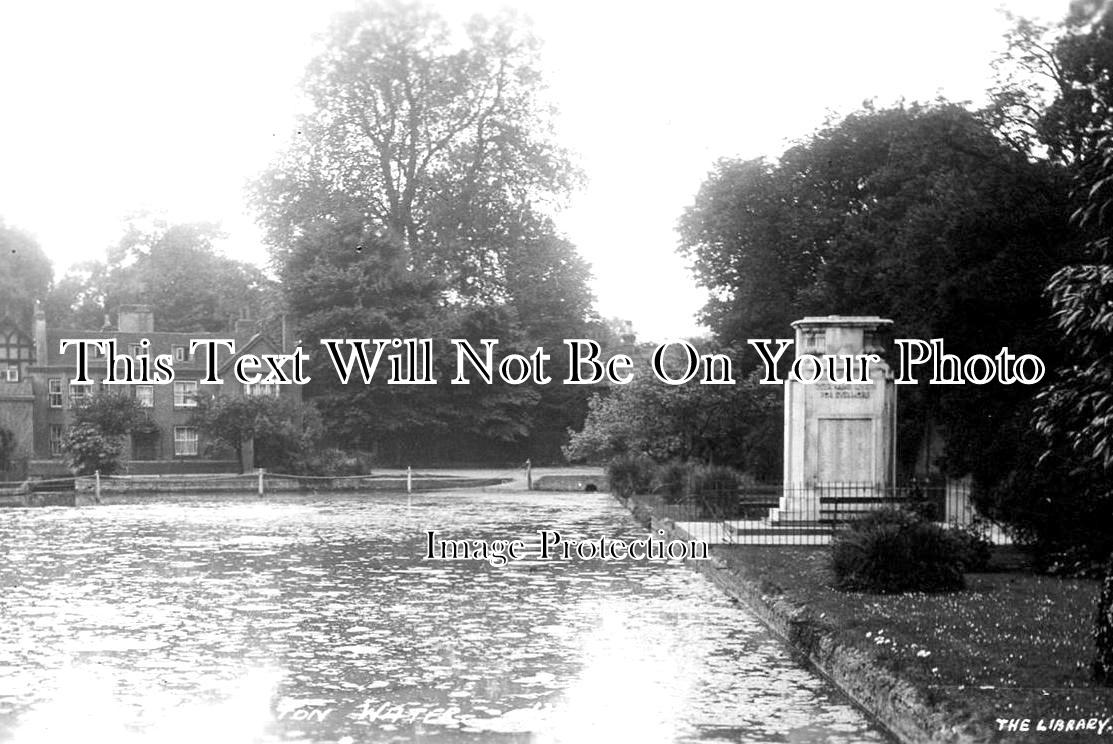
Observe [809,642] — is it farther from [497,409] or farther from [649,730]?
[497,409]

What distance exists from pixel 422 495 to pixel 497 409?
65.0 ft

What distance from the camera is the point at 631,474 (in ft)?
139

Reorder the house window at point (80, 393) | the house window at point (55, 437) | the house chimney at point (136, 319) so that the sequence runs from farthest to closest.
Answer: the house chimney at point (136, 319) < the house window at point (55, 437) < the house window at point (80, 393)

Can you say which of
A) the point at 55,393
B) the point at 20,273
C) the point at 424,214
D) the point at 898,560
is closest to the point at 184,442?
the point at 55,393

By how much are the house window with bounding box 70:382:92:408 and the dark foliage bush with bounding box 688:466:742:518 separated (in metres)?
31.9

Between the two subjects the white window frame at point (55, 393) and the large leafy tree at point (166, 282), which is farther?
the large leafy tree at point (166, 282)

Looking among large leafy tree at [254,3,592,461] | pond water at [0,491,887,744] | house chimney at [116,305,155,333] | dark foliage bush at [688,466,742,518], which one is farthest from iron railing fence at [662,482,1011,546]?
house chimney at [116,305,155,333]

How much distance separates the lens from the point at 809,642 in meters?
13.0

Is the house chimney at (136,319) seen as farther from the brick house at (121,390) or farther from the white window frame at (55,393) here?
the white window frame at (55,393)

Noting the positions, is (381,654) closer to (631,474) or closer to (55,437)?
(631,474)

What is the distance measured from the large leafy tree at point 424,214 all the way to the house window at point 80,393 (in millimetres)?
9511

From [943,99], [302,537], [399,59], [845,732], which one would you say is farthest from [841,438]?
[399,59]

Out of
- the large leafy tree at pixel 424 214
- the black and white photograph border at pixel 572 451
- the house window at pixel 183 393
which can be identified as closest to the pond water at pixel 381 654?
the black and white photograph border at pixel 572 451

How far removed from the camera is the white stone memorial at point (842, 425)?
2578cm
